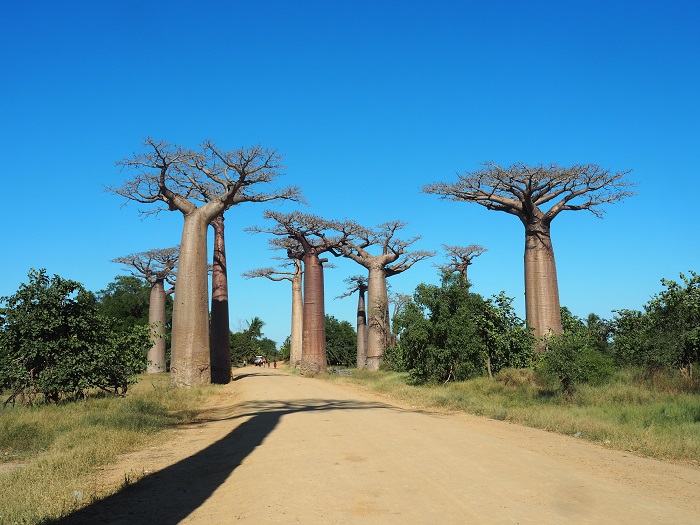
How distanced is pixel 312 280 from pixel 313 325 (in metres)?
2.14

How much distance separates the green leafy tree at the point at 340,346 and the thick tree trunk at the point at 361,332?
13265 millimetres

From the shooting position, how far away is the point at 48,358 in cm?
1280

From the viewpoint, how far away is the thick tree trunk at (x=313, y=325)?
91.9ft

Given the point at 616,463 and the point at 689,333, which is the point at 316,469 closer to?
the point at 616,463

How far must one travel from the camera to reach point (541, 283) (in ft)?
63.7

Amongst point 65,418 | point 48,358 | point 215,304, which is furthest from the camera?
point 215,304

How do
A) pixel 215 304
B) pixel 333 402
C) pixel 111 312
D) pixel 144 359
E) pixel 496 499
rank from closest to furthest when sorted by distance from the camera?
pixel 496 499 → pixel 333 402 → pixel 144 359 → pixel 215 304 → pixel 111 312

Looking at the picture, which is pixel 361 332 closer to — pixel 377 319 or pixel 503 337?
pixel 377 319

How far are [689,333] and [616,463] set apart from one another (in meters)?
8.22

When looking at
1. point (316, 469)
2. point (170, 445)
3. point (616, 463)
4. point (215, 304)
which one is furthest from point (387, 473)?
point (215, 304)

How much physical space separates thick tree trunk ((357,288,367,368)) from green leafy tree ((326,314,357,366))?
43.5ft

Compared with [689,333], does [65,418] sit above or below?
below

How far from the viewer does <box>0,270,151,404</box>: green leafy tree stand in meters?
12.5

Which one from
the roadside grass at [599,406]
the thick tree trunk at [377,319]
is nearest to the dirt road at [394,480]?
the roadside grass at [599,406]
